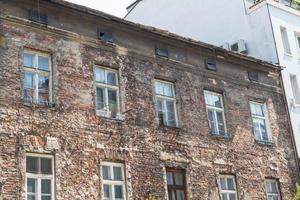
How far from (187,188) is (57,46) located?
18.3 ft

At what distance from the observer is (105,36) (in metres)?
15.1

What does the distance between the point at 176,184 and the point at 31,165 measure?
15.3 ft

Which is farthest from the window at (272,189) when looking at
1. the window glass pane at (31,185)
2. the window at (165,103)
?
the window glass pane at (31,185)

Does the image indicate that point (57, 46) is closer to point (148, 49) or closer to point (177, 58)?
point (148, 49)

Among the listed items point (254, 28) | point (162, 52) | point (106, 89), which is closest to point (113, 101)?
point (106, 89)

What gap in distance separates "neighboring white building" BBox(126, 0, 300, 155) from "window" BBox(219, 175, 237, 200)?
4151 millimetres

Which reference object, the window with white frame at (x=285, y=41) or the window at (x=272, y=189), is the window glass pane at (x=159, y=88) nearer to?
the window at (x=272, y=189)

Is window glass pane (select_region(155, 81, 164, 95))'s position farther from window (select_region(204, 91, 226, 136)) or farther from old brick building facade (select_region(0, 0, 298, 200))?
window (select_region(204, 91, 226, 136))

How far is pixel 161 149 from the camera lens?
1490cm

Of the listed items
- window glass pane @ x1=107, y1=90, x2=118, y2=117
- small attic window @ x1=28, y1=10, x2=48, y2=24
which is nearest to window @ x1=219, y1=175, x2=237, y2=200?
window glass pane @ x1=107, y1=90, x2=118, y2=117

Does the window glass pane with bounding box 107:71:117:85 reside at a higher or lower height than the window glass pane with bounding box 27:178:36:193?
higher

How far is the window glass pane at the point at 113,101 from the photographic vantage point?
47.3 feet

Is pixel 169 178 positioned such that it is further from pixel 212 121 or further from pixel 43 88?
pixel 43 88

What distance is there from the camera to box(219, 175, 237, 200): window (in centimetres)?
1594
